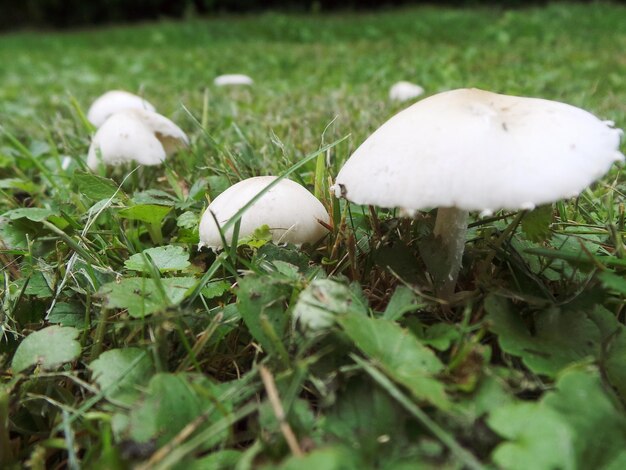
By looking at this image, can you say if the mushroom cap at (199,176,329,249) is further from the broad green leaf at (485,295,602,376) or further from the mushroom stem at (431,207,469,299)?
the broad green leaf at (485,295,602,376)

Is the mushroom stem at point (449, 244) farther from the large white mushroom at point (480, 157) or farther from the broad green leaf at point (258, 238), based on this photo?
the broad green leaf at point (258, 238)

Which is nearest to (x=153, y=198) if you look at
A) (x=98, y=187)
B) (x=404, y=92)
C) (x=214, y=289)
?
(x=98, y=187)

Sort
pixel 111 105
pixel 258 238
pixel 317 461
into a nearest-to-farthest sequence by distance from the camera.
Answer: pixel 317 461 → pixel 258 238 → pixel 111 105

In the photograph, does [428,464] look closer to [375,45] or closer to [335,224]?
[335,224]

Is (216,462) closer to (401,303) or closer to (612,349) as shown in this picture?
(401,303)

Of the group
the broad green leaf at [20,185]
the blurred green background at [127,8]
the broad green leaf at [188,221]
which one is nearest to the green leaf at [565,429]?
the broad green leaf at [188,221]

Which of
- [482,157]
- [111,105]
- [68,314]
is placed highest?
[482,157]
